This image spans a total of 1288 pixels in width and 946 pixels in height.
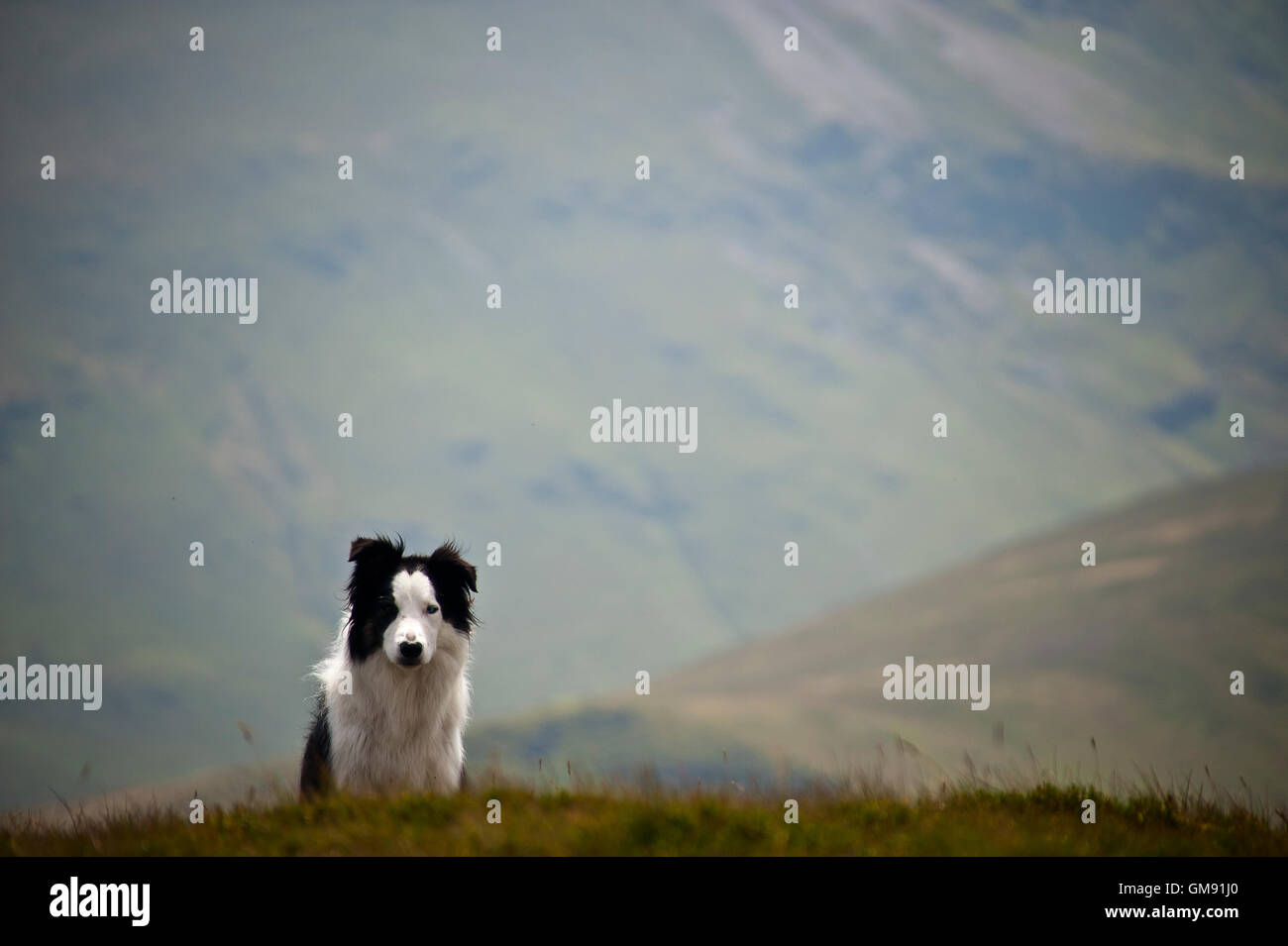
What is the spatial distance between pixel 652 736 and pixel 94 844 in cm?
13763

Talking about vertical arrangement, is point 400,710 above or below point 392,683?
below

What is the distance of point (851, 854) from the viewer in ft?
31.8

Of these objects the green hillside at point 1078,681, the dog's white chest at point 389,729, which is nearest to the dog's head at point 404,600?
the dog's white chest at point 389,729

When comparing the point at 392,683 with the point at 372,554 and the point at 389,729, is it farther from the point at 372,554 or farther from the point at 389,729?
the point at 372,554

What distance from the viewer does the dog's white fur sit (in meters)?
11.2

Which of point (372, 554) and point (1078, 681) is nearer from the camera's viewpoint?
point (372, 554)

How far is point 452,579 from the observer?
11.7 meters

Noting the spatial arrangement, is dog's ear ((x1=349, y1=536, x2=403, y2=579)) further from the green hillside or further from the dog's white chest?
the green hillside

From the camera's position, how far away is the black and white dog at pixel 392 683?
11297 mm


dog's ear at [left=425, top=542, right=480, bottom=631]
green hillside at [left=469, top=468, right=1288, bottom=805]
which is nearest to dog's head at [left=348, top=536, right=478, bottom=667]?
dog's ear at [left=425, top=542, right=480, bottom=631]

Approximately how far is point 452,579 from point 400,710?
46.7 inches

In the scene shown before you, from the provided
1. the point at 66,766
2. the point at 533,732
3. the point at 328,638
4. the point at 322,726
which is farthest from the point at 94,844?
the point at 66,766

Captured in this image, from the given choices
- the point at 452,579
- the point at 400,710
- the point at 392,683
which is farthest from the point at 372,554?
the point at 400,710
